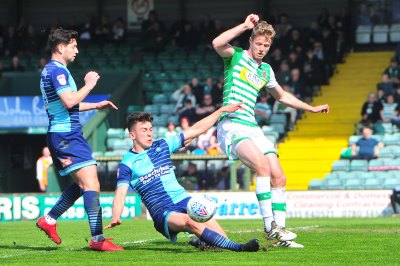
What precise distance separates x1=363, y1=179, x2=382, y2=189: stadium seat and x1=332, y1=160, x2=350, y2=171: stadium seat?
1032mm

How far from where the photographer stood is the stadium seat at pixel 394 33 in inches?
1211

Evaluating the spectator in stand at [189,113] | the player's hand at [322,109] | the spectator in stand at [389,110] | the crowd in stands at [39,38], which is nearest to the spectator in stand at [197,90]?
the spectator in stand at [189,113]

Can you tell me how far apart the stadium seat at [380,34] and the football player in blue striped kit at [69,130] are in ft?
67.7

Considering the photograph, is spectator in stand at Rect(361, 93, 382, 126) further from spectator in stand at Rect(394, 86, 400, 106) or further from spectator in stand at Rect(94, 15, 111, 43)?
spectator in stand at Rect(94, 15, 111, 43)

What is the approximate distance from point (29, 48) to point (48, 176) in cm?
958

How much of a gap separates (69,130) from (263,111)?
50.7 feet

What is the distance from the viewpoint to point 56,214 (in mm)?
11578

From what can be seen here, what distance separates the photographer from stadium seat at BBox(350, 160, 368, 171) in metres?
23.9

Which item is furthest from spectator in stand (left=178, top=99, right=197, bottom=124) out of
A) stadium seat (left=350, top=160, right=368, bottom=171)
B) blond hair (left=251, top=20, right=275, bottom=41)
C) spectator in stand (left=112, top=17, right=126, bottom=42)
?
blond hair (left=251, top=20, right=275, bottom=41)

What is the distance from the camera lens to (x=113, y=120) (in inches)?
1089

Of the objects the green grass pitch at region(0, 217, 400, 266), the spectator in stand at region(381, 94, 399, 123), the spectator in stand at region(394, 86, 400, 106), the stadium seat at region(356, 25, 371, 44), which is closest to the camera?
the green grass pitch at region(0, 217, 400, 266)

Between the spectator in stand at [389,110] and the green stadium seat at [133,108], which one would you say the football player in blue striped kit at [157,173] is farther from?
the green stadium seat at [133,108]

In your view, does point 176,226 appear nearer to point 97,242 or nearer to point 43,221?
point 97,242

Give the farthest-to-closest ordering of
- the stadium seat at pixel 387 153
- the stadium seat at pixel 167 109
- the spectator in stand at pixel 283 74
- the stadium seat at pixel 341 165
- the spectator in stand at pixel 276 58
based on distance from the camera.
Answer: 1. the spectator in stand at pixel 276 58
2. the stadium seat at pixel 167 109
3. the spectator in stand at pixel 283 74
4. the stadium seat at pixel 341 165
5. the stadium seat at pixel 387 153
